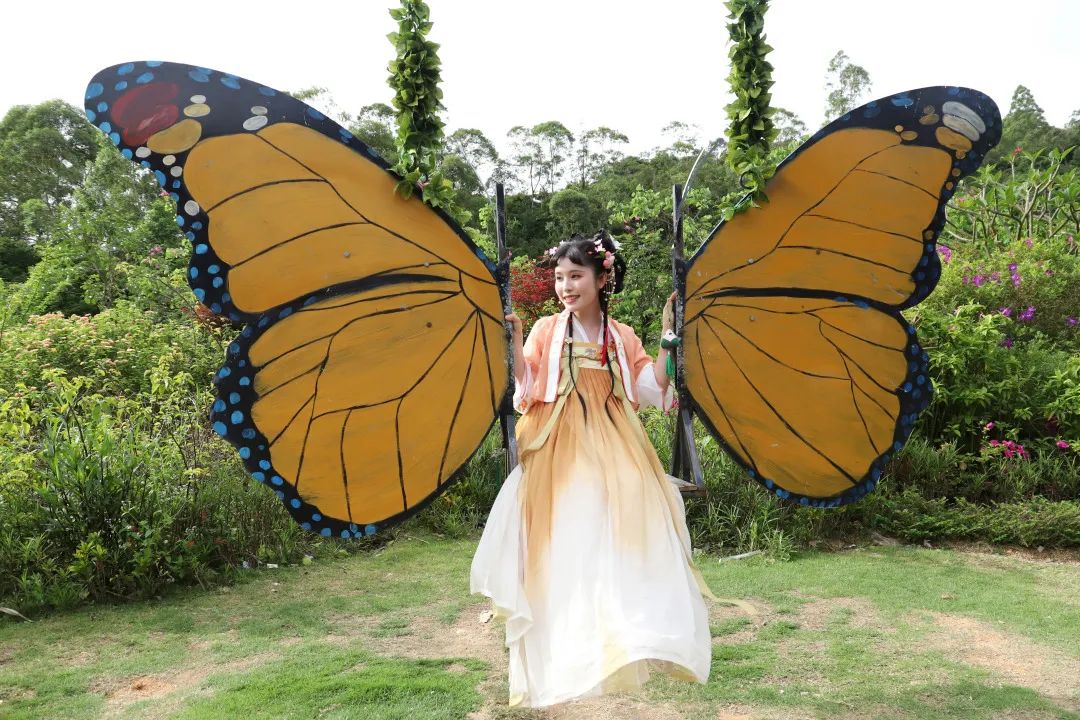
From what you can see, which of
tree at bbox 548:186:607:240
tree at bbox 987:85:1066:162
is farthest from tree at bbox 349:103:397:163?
tree at bbox 987:85:1066:162

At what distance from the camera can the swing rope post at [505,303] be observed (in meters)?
2.33

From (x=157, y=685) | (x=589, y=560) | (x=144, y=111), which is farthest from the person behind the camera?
(x=157, y=685)

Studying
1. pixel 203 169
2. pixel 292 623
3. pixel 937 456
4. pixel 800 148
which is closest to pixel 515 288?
pixel 937 456

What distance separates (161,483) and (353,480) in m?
2.29

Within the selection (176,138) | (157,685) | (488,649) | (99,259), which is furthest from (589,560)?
(99,259)

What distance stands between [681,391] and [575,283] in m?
0.54

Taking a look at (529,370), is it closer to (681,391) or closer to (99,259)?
(681,391)

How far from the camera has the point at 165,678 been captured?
9.56 feet

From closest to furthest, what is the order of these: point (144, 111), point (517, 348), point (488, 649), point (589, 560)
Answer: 1. point (144, 111)
2. point (589, 560)
3. point (517, 348)
4. point (488, 649)

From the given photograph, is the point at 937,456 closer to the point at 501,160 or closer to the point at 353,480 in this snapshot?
the point at 353,480

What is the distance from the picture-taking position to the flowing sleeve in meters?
2.54

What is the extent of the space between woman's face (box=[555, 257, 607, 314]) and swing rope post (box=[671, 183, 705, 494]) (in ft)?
0.94

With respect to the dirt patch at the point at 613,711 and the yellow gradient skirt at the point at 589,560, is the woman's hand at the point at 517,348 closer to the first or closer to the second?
the yellow gradient skirt at the point at 589,560

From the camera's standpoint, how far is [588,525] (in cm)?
221
